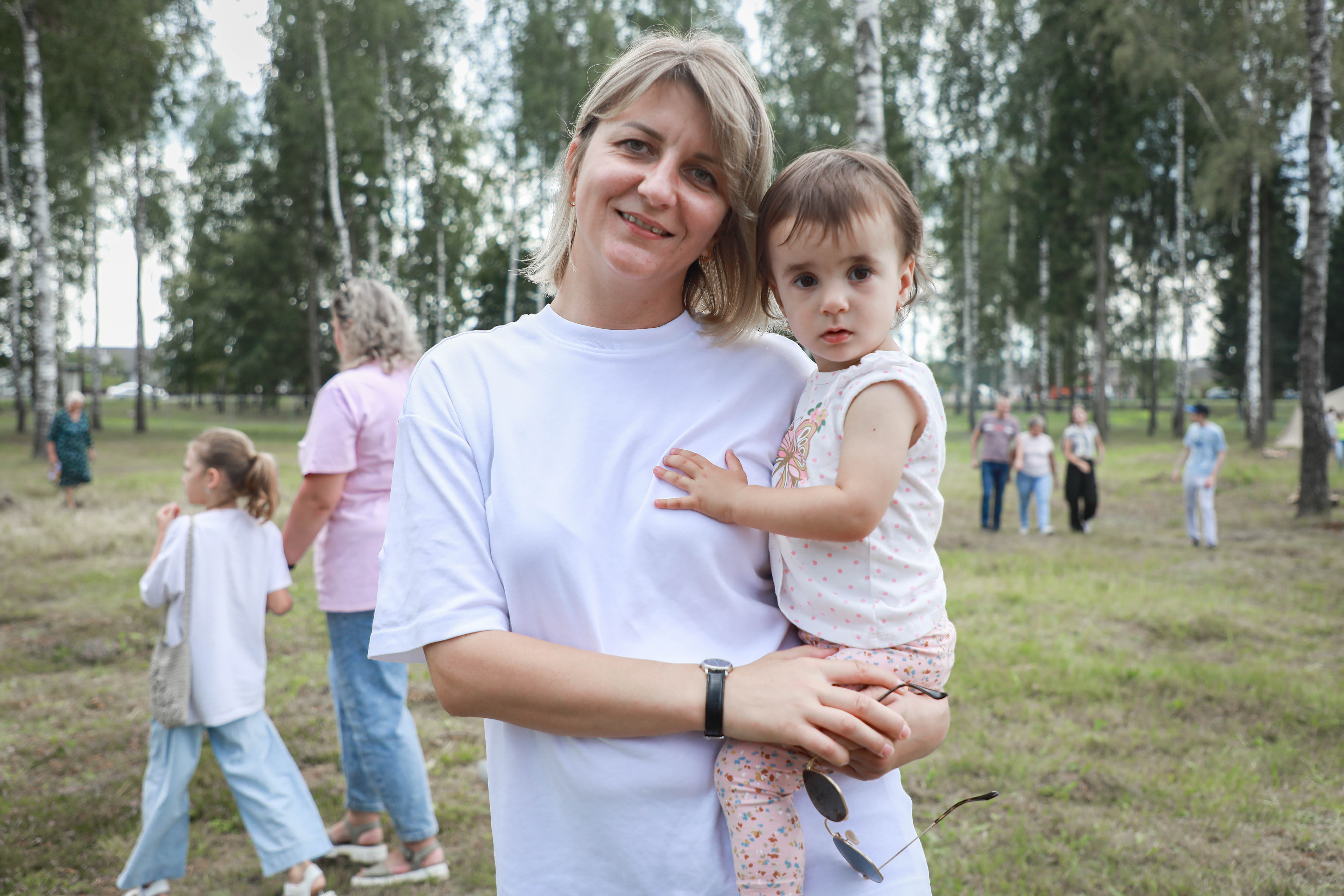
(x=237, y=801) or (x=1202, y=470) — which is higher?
(x=1202, y=470)

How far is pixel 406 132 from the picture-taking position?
24.7 m

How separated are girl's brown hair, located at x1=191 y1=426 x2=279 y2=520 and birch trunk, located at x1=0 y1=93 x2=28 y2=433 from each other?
24339 millimetres

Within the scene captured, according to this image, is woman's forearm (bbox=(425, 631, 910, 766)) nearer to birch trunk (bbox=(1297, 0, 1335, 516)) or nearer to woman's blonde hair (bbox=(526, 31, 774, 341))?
woman's blonde hair (bbox=(526, 31, 774, 341))

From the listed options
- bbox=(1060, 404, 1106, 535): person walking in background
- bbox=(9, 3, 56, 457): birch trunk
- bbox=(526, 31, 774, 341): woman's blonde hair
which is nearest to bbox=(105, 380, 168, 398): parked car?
bbox=(9, 3, 56, 457): birch trunk

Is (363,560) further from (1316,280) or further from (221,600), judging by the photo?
(1316,280)

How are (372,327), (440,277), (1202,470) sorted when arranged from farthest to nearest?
(440,277) → (1202,470) → (372,327)

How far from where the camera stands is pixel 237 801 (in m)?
3.70

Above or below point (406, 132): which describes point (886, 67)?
above

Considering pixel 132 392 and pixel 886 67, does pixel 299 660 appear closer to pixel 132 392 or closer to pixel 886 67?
pixel 886 67

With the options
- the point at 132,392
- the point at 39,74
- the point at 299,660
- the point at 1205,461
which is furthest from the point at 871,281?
the point at 132,392

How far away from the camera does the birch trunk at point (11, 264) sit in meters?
22.7

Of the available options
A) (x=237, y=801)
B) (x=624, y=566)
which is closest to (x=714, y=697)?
(x=624, y=566)

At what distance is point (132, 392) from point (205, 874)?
7843cm

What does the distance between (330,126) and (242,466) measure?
21.2 m
